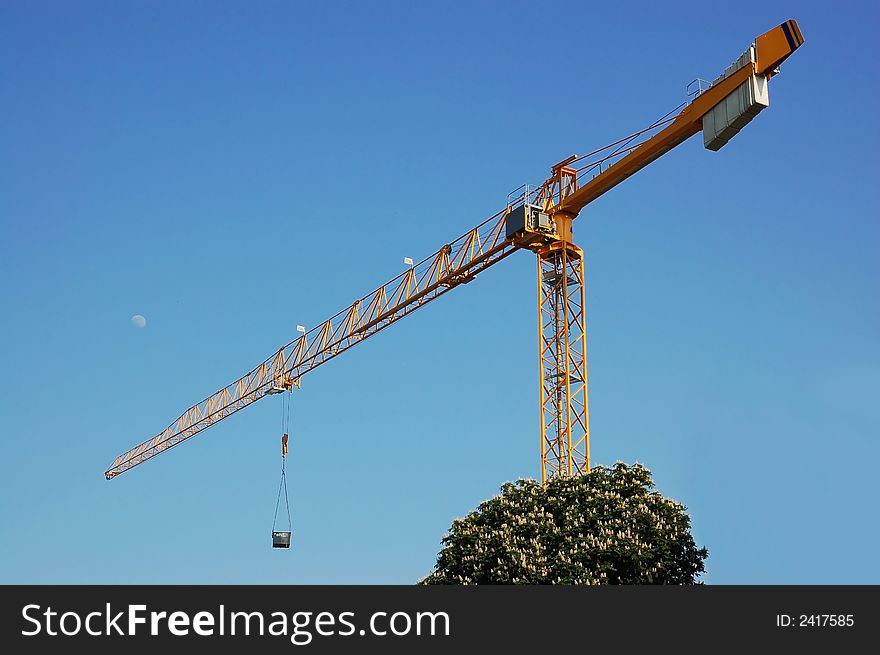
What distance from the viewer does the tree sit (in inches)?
1505

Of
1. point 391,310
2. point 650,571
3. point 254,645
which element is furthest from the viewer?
point 391,310

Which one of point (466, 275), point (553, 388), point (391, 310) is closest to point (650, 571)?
point (553, 388)

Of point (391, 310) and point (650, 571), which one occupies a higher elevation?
point (391, 310)

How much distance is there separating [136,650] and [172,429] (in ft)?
234

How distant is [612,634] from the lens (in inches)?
1033

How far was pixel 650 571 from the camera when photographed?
38094 millimetres

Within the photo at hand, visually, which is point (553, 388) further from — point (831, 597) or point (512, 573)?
point (831, 597)

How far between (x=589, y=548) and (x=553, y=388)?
15.6m

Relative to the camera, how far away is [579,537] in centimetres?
3891

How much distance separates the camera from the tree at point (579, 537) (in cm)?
3822

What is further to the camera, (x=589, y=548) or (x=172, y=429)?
(x=172, y=429)

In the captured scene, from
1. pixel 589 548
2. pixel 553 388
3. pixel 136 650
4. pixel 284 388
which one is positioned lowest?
pixel 136 650

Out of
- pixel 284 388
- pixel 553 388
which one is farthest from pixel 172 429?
pixel 553 388

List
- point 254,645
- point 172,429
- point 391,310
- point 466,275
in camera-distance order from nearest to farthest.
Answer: point 254,645 < point 466,275 < point 391,310 < point 172,429
